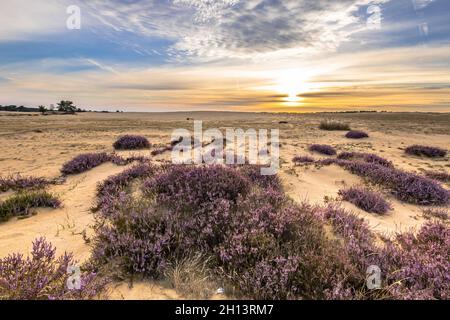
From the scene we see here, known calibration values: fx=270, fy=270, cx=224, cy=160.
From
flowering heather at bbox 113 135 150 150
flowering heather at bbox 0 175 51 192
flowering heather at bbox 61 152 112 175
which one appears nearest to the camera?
flowering heather at bbox 0 175 51 192

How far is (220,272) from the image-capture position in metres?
3.26

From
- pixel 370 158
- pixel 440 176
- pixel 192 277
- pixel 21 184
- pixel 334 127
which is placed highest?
pixel 334 127

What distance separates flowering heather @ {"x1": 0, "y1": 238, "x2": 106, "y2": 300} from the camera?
2.67 m

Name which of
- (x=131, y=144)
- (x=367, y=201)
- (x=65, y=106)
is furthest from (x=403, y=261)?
(x=65, y=106)

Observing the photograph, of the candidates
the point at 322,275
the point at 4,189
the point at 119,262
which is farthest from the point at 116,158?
the point at 322,275

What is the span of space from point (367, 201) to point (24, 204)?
7.40 metres

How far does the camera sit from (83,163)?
8.87 metres

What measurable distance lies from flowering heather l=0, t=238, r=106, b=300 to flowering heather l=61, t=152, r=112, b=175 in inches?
234

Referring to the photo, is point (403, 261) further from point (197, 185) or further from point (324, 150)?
point (324, 150)

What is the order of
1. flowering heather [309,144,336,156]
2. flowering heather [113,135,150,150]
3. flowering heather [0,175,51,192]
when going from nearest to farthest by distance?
1. flowering heather [0,175,51,192]
2. flowering heather [309,144,336,156]
3. flowering heather [113,135,150,150]

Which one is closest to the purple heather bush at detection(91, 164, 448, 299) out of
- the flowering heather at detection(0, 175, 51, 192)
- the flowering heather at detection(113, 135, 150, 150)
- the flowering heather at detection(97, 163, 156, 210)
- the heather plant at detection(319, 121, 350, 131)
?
the flowering heather at detection(97, 163, 156, 210)

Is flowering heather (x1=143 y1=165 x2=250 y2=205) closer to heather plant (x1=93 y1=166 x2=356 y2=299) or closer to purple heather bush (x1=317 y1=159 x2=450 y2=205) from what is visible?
heather plant (x1=93 y1=166 x2=356 y2=299)
